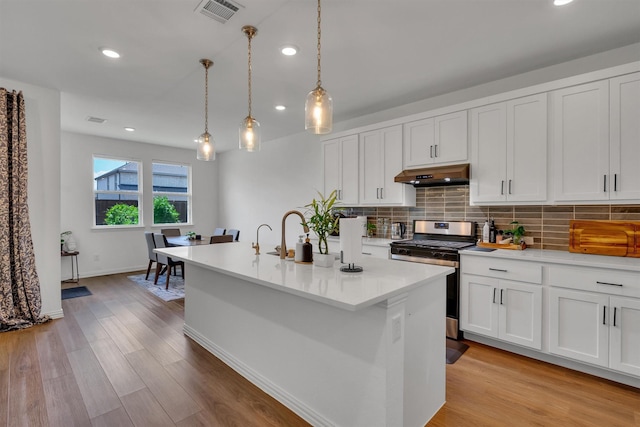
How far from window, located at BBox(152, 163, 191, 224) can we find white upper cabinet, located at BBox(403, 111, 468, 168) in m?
5.46

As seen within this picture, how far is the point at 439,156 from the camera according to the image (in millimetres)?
3457

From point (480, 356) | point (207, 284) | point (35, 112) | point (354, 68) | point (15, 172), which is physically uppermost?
point (354, 68)

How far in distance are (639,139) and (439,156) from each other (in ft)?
5.09

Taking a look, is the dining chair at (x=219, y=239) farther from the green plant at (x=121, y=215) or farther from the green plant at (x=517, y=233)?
the green plant at (x=517, y=233)

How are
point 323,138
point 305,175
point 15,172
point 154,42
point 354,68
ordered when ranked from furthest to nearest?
point 305,175 < point 323,138 < point 15,172 < point 354,68 < point 154,42

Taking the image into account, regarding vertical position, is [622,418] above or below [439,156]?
below

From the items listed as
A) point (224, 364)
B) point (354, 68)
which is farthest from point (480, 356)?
point (354, 68)

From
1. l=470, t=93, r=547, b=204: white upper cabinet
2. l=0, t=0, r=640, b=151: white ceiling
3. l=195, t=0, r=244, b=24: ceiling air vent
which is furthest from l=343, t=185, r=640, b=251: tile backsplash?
l=195, t=0, r=244, b=24: ceiling air vent

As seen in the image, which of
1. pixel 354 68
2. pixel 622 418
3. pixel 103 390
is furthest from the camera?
pixel 354 68

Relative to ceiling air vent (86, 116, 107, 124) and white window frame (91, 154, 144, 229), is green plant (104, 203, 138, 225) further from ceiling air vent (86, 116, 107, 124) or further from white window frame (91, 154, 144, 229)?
ceiling air vent (86, 116, 107, 124)

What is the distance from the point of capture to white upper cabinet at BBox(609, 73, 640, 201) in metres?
2.39

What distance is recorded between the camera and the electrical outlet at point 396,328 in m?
1.54

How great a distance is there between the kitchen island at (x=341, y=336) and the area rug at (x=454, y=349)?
75cm

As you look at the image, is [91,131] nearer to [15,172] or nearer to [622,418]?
[15,172]
